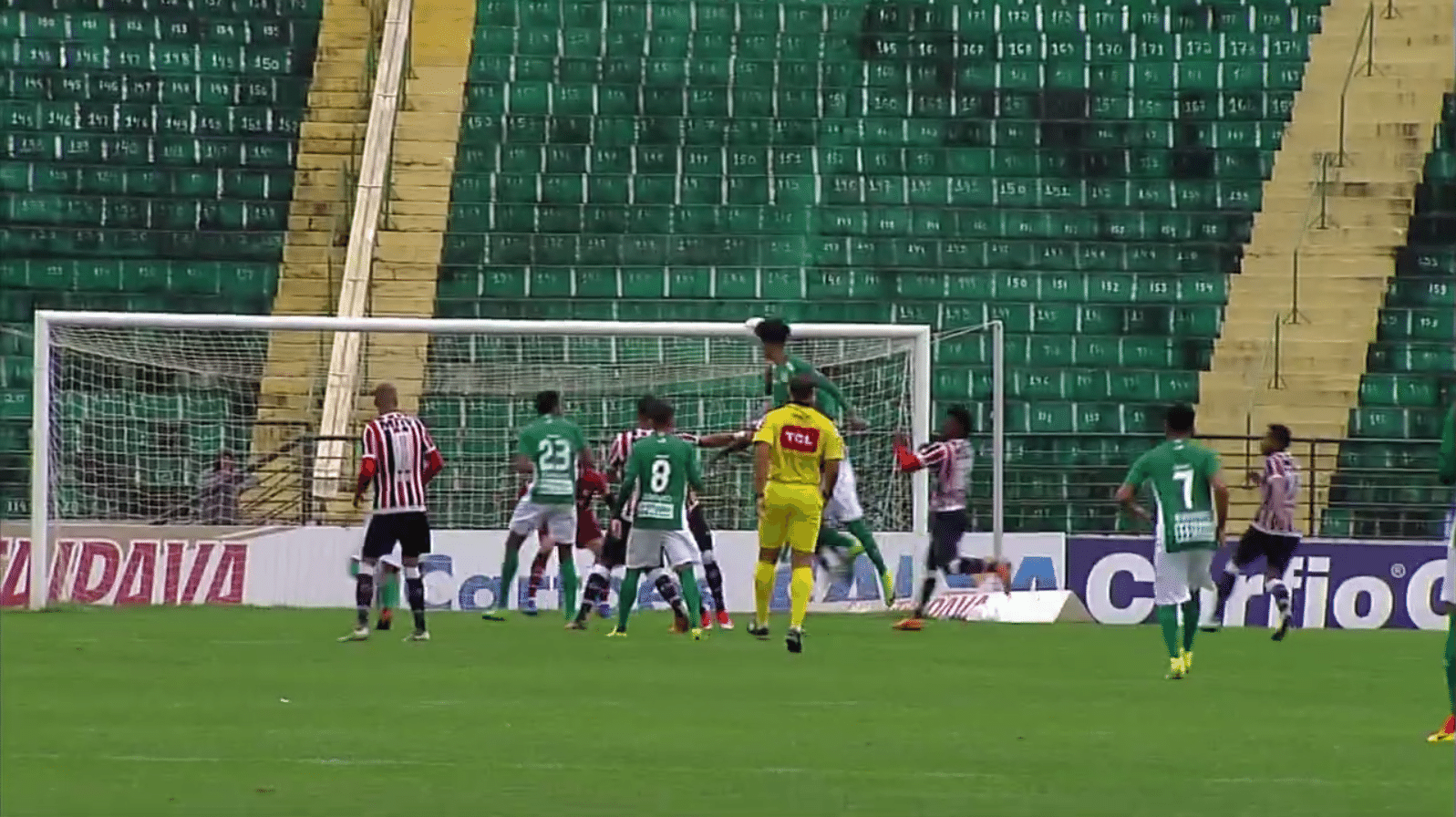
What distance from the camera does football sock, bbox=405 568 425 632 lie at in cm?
2109

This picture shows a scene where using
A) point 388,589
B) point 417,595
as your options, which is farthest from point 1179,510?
point 388,589

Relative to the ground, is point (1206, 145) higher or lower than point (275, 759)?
higher

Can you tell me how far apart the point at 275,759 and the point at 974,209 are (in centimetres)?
2374

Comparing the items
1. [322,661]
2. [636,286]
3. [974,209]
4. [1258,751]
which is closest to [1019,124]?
[974,209]

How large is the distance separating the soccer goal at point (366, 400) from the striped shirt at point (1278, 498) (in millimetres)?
3104

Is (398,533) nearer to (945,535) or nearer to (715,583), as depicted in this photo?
(715,583)

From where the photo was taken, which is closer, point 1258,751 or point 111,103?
point 1258,751

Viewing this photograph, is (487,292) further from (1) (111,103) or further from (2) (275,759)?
(2) (275,759)

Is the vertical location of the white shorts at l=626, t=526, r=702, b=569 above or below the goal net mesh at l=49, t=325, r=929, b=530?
below

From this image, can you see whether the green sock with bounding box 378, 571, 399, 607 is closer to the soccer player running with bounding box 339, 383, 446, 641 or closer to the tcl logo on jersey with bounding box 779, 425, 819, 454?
the soccer player running with bounding box 339, 383, 446, 641

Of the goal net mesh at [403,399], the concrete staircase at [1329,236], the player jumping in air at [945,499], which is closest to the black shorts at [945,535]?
the player jumping in air at [945,499]

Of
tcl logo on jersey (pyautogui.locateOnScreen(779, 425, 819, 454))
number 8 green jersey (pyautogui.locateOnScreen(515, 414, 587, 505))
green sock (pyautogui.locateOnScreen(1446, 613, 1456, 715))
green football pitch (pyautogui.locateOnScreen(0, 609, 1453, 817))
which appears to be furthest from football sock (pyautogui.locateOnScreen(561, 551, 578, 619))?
green sock (pyautogui.locateOnScreen(1446, 613, 1456, 715))

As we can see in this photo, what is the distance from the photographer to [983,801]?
1054 cm

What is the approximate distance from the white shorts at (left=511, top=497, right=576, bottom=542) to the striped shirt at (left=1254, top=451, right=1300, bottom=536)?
20.8 ft
